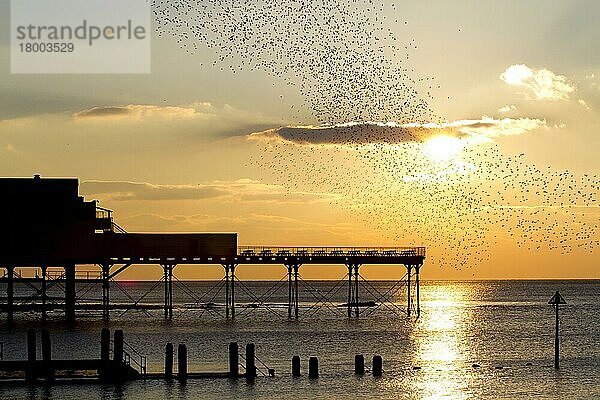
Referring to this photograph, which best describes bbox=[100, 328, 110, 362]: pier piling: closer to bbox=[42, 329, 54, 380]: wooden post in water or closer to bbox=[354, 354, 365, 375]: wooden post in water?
bbox=[42, 329, 54, 380]: wooden post in water

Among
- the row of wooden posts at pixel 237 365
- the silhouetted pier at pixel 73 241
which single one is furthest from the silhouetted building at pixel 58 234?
the row of wooden posts at pixel 237 365

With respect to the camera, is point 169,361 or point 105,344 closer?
point 105,344

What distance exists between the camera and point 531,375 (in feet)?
212

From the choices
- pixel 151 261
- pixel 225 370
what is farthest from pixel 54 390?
pixel 151 261

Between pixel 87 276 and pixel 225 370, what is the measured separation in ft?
147

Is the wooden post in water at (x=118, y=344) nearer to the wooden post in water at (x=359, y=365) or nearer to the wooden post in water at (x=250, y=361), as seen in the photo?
the wooden post in water at (x=250, y=361)

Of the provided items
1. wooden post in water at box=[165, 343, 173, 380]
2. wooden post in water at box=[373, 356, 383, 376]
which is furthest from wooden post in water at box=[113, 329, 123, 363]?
wooden post in water at box=[373, 356, 383, 376]

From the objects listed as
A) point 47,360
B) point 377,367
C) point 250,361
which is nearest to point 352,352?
point 377,367

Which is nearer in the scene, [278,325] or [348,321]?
[278,325]

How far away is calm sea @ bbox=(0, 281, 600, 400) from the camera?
5594 centimetres

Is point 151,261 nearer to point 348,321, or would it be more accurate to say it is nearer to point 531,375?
point 348,321

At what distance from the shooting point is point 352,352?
7962cm

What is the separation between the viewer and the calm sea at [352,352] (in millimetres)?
55938

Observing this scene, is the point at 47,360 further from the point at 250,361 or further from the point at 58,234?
the point at 58,234
